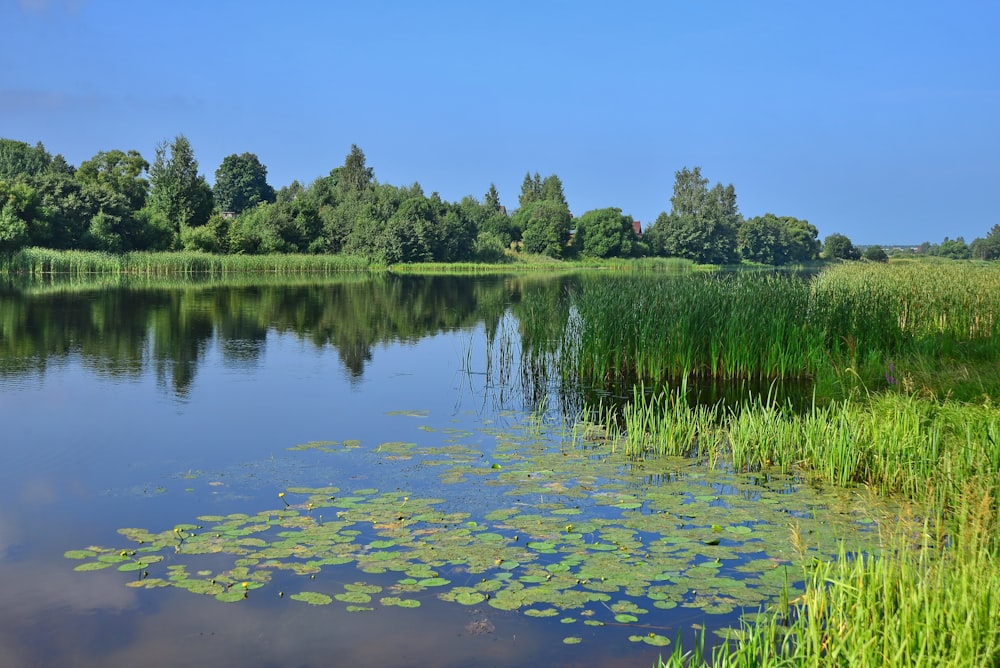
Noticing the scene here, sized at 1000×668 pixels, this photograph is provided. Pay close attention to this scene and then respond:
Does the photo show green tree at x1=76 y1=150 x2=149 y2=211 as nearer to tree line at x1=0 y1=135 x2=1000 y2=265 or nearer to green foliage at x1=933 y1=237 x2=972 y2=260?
tree line at x1=0 y1=135 x2=1000 y2=265

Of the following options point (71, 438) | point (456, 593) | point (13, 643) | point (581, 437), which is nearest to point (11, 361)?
point (71, 438)

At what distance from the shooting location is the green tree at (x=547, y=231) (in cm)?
10906

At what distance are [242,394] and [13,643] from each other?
35.1 ft

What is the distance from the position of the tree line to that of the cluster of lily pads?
2197 inches

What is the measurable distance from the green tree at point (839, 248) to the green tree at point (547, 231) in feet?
216

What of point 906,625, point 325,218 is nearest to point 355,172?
point 325,218

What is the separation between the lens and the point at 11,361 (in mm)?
19859

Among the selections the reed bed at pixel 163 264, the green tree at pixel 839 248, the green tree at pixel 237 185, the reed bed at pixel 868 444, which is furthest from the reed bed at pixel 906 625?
the green tree at pixel 839 248

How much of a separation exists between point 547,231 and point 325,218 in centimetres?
3162

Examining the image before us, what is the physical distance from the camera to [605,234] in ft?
379

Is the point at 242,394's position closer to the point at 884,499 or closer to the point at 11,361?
the point at 11,361

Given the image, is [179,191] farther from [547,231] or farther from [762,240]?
[762,240]

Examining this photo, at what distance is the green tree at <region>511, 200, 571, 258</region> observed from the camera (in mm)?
109062

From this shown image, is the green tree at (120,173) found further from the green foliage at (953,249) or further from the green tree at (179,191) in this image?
the green foliage at (953,249)
